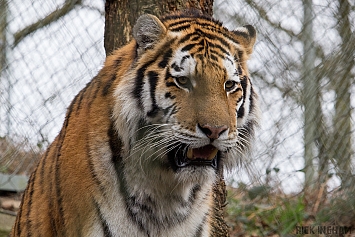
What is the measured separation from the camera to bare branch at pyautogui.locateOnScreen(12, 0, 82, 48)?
3336mm

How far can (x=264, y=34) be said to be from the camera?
9.04 ft

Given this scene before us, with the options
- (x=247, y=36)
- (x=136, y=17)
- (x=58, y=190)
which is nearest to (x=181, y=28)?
(x=247, y=36)

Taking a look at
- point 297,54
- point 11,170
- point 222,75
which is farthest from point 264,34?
point 11,170

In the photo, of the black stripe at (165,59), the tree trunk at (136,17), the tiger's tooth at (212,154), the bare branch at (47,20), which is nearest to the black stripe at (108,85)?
the black stripe at (165,59)

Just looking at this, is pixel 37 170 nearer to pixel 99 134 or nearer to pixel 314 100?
pixel 99 134

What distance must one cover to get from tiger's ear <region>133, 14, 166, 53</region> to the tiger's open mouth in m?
0.39

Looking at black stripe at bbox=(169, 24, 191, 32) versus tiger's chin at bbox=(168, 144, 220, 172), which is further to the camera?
black stripe at bbox=(169, 24, 191, 32)

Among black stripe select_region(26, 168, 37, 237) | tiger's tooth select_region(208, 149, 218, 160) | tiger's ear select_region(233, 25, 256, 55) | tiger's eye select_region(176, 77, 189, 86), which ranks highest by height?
tiger's eye select_region(176, 77, 189, 86)

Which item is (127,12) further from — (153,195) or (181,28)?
(153,195)

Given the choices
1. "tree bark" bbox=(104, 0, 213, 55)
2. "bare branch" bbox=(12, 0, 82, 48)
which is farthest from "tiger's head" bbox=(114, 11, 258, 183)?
"bare branch" bbox=(12, 0, 82, 48)

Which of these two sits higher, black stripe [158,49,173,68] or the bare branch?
the bare branch

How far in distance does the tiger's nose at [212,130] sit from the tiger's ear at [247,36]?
519mm

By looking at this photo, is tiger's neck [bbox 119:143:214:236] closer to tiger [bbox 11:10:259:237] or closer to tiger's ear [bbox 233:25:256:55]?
tiger [bbox 11:10:259:237]

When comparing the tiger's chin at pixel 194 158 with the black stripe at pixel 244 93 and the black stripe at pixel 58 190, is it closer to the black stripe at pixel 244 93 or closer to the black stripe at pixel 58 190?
the black stripe at pixel 244 93
